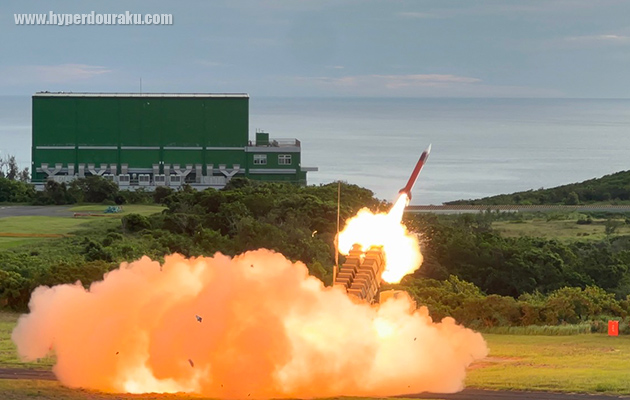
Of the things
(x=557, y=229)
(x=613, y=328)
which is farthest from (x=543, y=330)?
(x=557, y=229)

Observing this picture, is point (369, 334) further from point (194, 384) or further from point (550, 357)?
point (550, 357)

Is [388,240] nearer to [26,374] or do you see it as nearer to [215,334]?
[215,334]

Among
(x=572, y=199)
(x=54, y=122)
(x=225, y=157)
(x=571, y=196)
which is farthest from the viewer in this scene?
(x=571, y=196)

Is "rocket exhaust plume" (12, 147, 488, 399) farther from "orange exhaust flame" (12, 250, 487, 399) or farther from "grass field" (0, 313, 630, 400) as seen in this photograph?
"grass field" (0, 313, 630, 400)

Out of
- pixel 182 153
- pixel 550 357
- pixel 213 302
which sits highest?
pixel 182 153

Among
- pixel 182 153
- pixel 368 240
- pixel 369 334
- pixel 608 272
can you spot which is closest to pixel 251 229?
pixel 608 272

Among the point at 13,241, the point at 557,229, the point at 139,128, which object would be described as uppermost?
the point at 139,128

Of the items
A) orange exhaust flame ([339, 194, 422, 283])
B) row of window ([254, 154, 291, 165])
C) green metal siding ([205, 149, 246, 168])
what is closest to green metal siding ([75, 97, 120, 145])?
green metal siding ([205, 149, 246, 168])
